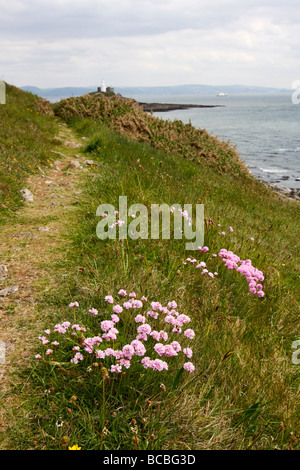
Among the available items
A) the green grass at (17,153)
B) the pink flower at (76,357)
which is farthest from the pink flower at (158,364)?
the green grass at (17,153)

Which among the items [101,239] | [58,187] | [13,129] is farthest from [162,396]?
[13,129]

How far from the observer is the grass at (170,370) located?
2.18m

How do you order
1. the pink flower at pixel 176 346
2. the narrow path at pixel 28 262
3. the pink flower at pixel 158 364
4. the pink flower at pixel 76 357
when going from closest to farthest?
1. the pink flower at pixel 158 364
2. the pink flower at pixel 176 346
3. the pink flower at pixel 76 357
4. the narrow path at pixel 28 262

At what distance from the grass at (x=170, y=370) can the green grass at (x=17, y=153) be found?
1.44 m

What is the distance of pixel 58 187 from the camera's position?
7375 mm

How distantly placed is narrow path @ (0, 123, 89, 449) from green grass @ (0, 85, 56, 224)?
0.87ft

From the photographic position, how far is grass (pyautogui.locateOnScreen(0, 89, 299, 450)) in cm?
218

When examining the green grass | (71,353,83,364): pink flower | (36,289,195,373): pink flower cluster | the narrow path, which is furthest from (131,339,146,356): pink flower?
the green grass

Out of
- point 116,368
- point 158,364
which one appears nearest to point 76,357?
point 116,368

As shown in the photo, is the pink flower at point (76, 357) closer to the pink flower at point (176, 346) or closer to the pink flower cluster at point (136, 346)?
the pink flower cluster at point (136, 346)

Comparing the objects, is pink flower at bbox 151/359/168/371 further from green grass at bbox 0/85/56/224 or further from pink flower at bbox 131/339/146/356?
green grass at bbox 0/85/56/224
